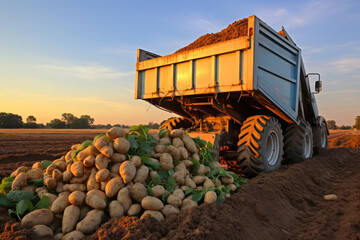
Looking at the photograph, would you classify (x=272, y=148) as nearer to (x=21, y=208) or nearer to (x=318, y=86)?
(x=318, y=86)

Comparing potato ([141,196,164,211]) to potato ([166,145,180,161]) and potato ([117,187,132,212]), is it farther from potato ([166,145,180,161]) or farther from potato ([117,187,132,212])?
potato ([166,145,180,161])

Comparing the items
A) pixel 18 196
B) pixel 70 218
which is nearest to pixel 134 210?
pixel 70 218

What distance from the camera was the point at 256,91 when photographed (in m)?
5.14

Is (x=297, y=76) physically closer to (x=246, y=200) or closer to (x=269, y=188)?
(x=269, y=188)

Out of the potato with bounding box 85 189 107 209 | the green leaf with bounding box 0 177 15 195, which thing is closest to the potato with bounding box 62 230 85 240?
the potato with bounding box 85 189 107 209

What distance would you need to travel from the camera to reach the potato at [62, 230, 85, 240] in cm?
263

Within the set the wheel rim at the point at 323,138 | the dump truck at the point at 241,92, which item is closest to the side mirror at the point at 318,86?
the dump truck at the point at 241,92

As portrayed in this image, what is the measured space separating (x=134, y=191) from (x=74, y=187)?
30.0 inches

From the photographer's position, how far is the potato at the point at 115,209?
2.92 metres

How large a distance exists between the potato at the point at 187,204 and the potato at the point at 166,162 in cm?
59

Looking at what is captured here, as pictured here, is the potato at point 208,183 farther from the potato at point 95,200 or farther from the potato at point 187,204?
the potato at point 95,200

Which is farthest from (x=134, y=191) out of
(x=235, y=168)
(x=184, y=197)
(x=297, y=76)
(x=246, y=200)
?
(x=297, y=76)

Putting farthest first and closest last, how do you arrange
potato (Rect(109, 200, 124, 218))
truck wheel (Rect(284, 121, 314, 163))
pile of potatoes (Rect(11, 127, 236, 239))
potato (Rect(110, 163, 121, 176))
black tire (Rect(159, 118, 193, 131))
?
1. black tire (Rect(159, 118, 193, 131))
2. truck wheel (Rect(284, 121, 314, 163))
3. potato (Rect(110, 163, 121, 176))
4. potato (Rect(109, 200, 124, 218))
5. pile of potatoes (Rect(11, 127, 236, 239))

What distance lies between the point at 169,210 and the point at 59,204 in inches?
49.9
